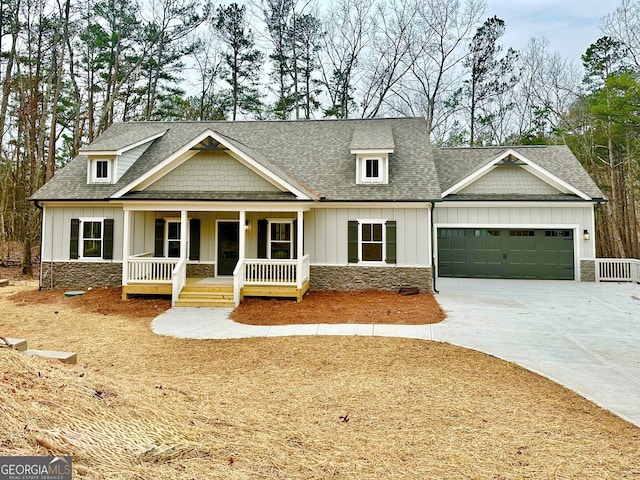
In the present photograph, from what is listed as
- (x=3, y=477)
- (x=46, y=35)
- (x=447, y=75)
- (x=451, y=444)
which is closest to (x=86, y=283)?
(x=3, y=477)

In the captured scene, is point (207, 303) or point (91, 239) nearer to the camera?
point (207, 303)

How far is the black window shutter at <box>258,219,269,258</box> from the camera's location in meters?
14.1

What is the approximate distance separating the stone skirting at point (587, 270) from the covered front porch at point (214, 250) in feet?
36.7

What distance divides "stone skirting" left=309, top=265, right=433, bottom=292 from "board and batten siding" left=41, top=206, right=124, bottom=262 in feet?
24.8

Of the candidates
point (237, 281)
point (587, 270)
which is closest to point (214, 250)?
point (237, 281)

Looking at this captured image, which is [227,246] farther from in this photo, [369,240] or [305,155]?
[369,240]

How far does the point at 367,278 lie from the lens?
13461mm

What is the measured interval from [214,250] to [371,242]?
18.8ft

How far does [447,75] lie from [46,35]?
23.7m

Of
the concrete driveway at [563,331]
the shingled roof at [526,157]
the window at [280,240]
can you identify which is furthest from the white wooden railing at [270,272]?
the shingled roof at [526,157]

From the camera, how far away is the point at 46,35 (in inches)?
818

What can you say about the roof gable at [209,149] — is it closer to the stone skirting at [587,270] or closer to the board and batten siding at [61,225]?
the board and batten siding at [61,225]

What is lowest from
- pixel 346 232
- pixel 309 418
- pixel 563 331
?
pixel 309 418

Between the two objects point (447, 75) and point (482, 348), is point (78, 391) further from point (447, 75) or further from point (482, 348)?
point (447, 75)
